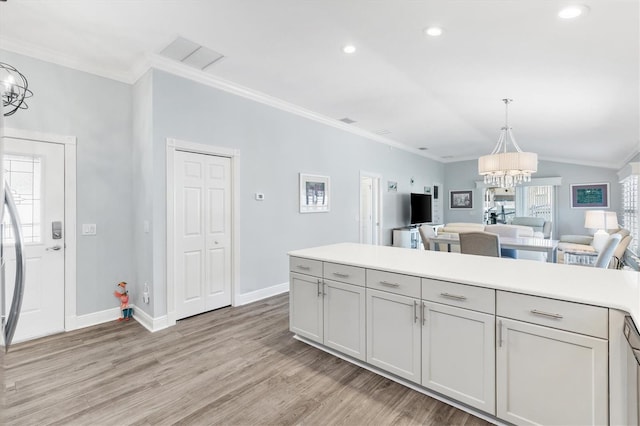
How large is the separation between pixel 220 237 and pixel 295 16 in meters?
2.56

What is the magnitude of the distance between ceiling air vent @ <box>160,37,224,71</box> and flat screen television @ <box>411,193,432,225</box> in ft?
19.3

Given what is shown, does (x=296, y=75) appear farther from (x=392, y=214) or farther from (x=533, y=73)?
(x=392, y=214)

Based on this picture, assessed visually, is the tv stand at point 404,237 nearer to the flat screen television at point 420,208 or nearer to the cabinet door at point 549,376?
the flat screen television at point 420,208

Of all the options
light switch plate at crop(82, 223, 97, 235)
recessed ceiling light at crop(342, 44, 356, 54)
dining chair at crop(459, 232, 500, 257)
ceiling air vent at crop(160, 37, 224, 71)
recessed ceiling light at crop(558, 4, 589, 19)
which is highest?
ceiling air vent at crop(160, 37, 224, 71)

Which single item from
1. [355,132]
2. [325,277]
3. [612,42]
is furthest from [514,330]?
[355,132]

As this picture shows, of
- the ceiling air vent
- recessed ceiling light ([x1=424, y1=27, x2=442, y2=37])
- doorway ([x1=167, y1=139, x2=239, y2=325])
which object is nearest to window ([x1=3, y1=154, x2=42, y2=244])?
doorway ([x1=167, y1=139, x2=239, y2=325])

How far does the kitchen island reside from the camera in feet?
4.69

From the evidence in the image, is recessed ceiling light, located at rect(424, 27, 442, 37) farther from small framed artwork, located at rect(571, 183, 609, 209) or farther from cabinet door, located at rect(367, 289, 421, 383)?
small framed artwork, located at rect(571, 183, 609, 209)

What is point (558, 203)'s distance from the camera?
8234 mm

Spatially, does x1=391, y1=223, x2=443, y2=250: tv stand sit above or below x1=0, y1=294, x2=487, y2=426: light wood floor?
above

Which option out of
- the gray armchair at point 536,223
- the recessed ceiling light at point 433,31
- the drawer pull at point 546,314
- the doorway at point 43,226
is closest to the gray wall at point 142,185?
the doorway at point 43,226

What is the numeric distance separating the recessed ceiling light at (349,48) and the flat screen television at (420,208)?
541 centimetres

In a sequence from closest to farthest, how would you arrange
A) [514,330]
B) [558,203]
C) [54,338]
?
1. [514,330]
2. [54,338]
3. [558,203]

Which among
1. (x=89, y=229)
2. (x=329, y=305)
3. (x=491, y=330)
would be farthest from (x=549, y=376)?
(x=89, y=229)
